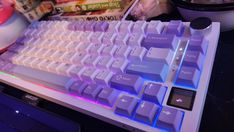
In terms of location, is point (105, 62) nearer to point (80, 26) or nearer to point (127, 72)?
point (127, 72)

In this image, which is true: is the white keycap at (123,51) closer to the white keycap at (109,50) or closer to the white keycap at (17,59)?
the white keycap at (109,50)

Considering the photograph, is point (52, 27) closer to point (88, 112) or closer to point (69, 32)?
point (69, 32)

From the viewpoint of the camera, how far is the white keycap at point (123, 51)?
36cm

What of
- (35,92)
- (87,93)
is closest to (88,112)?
(87,93)

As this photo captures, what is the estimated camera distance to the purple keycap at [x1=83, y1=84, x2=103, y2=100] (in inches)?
12.9

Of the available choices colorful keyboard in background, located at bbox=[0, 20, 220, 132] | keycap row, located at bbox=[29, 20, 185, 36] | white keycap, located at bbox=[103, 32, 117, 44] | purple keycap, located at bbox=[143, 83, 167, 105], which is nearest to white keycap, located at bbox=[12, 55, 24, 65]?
colorful keyboard in background, located at bbox=[0, 20, 220, 132]

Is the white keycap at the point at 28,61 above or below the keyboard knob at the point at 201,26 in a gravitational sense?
below

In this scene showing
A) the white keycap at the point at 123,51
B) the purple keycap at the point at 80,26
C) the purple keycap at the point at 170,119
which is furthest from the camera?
the purple keycap at the point at 80,26

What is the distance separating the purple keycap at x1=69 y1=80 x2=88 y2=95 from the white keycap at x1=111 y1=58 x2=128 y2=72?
5cm

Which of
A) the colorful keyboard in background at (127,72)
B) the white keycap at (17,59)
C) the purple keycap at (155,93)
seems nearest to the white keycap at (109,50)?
the colorful keyboard in background at (127,72)

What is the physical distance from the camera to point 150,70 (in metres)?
0.32

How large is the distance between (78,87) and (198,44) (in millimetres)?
201

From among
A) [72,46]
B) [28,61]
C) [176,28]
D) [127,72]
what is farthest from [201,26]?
[28,61]

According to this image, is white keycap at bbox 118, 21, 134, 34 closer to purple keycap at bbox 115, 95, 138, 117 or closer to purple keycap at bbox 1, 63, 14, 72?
purple keycap at bbox 115, 95, 138, 117
